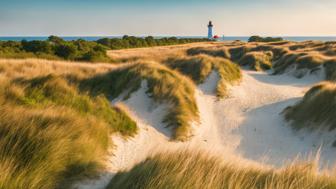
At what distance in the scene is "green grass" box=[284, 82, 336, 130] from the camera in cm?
1003

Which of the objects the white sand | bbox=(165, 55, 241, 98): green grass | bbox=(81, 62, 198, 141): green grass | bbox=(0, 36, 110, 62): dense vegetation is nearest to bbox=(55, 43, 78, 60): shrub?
bbox=(0, 36, 110, 62): dense vegetation

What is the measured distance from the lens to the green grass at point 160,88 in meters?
10.9

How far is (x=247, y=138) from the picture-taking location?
10695mm

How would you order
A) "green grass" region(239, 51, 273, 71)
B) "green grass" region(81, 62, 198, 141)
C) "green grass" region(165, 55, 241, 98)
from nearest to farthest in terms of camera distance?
"green grass" region(81, 62, 198, 141)
"green grass" region(165, 55, 241, 98)
"green grass" region(239, 51, 273, 71)

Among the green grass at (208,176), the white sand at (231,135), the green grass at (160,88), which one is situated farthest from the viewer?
the green grass at (160,88)

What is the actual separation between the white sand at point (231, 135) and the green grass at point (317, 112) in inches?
14.4

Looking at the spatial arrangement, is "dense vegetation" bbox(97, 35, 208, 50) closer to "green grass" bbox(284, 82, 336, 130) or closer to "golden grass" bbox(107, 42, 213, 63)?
"golden grass" bbox(107, 42, 213, 63)

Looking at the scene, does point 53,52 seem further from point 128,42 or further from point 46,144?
point 128,42

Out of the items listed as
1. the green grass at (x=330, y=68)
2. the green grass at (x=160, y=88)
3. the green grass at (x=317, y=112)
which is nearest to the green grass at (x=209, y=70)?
the green grass at (x=160, y=88)

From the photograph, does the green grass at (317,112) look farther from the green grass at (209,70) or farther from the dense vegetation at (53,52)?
the dense vegetation at (53,52)

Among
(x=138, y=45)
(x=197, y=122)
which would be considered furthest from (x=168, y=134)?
(x=138, y=45)

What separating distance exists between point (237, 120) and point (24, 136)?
379 inches

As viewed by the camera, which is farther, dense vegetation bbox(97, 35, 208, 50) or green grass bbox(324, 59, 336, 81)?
dense vegetation bbox(97, 35, 208, 50)

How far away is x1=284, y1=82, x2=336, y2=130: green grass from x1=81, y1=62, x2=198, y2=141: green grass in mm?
3957
